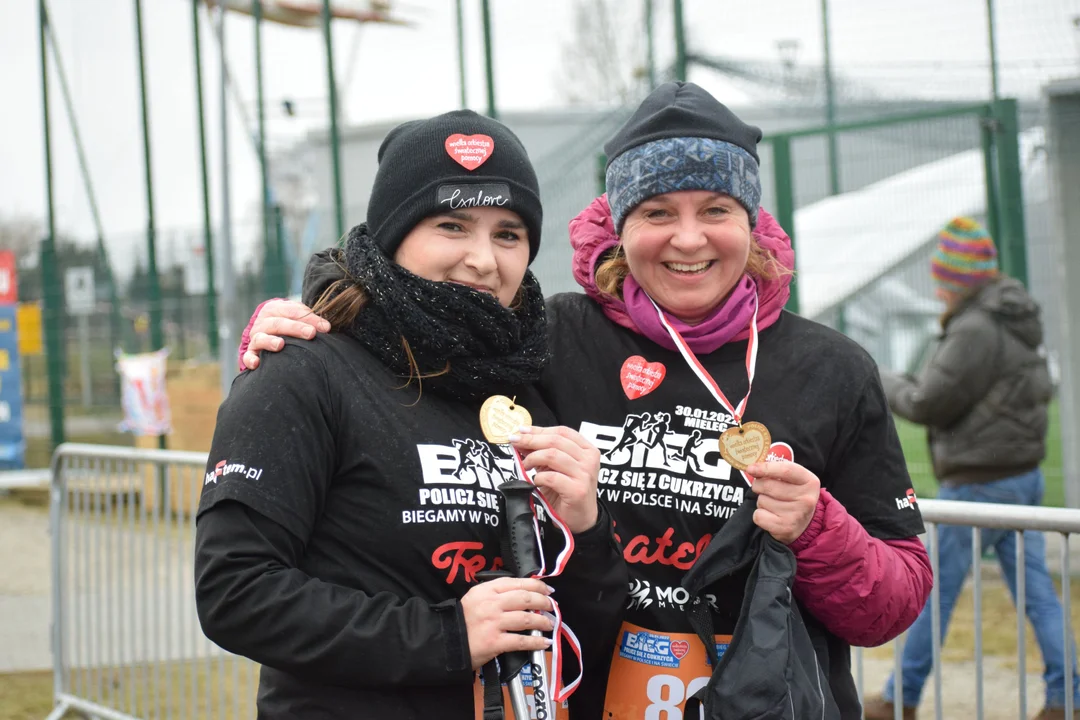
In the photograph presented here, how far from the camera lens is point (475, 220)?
6.70ft

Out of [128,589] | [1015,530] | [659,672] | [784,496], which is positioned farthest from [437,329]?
[128,589]

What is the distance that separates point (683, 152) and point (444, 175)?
1.53ft

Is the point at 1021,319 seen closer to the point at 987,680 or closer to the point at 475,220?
the point at 987,680

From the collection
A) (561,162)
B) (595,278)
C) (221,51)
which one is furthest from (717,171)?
(221,51)

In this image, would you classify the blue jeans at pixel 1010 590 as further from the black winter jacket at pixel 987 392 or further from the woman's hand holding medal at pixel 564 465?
the woman's hand holding medal at pixel 564 465

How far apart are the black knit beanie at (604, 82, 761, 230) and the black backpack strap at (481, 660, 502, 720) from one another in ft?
3.03

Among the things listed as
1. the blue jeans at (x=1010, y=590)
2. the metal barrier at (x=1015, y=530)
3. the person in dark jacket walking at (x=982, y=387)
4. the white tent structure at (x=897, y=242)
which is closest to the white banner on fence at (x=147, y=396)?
the white tent structure at (x=897, y=242)

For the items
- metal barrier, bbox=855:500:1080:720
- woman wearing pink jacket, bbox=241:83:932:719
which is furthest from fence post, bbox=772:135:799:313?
woman wearing pink jacket, bbox=241:83:932:719

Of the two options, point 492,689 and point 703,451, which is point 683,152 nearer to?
point 703,451

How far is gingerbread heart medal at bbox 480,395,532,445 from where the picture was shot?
6.21 ft

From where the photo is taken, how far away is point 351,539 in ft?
6.23

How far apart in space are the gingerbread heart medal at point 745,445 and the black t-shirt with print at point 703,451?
165 millimetres

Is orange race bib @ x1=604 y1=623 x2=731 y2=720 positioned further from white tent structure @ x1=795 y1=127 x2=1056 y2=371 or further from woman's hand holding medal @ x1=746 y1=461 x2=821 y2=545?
white tent structure @ x1=795 y1=127 x2=1056 y2=371

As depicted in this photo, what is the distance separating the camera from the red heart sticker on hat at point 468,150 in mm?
2016
